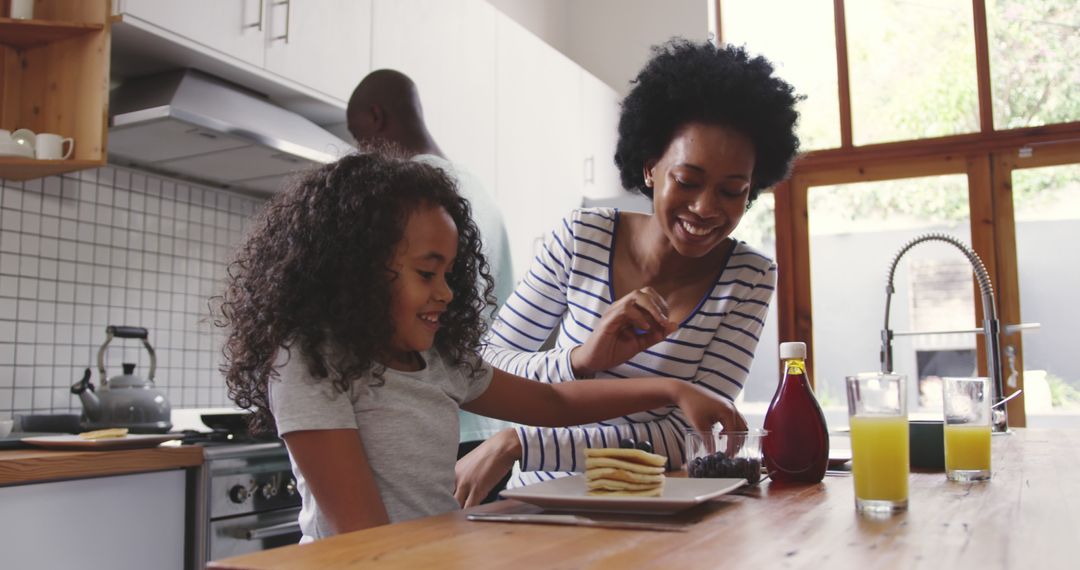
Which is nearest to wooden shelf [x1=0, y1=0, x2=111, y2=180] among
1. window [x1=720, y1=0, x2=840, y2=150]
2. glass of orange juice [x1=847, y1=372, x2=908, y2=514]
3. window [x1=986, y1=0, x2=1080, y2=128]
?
glass of orange juice [x1=847, y1=372, x2=908, y2=514]

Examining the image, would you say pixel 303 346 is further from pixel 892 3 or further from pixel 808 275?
pixel 892 3

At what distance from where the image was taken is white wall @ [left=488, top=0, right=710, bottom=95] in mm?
4543

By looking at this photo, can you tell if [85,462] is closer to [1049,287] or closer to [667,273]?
[667,273]

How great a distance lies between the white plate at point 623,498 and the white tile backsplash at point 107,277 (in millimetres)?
1675

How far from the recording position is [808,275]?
4.23 m

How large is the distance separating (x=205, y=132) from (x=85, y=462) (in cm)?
82

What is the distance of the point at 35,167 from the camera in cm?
210

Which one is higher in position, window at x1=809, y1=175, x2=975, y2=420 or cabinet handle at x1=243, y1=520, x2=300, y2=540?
window at x1=809, y1=175, x2=975, y2=420

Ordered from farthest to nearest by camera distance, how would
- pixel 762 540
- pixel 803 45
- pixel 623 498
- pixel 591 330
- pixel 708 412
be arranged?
pixel 803 45 → pixel 591 330 → pixel 708 412 → pixel 623 498 → pixel 762 540

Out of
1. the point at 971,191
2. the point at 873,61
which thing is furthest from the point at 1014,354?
the point at 873,61

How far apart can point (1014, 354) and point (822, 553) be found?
3503mm

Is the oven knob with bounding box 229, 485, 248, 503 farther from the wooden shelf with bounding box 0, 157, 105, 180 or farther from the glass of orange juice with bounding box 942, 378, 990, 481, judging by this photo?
the glass of orange juice with bounding box 942, 378, 990, 481

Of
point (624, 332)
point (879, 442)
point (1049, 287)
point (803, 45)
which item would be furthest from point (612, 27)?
point (879, 442)

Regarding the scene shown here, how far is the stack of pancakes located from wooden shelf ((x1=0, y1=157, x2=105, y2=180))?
1.57 metres
